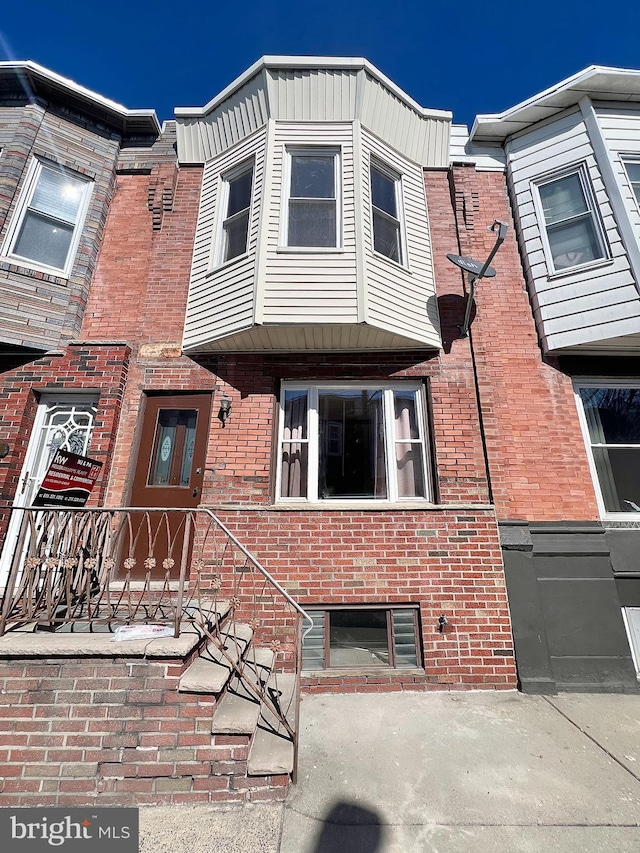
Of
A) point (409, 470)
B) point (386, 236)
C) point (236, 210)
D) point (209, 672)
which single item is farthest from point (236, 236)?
point (209, 672)

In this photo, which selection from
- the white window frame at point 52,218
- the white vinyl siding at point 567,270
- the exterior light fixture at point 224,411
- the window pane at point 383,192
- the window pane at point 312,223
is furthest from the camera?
the window pane at point 383,192

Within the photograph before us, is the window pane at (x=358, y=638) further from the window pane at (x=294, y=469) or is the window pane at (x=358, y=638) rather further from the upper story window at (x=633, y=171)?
the upper story window at (x=633, y=171)

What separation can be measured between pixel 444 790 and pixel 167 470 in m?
4.10

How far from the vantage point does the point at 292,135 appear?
5672 millimetres

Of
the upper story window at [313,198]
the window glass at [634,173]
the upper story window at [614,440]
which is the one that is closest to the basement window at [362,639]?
the upper story window at [614,440]

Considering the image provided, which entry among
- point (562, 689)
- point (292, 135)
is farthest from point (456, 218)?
point (562, 689)

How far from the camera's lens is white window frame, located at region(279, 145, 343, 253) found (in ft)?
16.8

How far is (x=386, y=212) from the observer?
19.0 feet

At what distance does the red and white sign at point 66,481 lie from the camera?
3.81m

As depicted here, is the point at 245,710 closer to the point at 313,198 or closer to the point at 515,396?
the point at 515,396

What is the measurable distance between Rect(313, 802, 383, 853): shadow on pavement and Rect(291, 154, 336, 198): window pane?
6.37 meters

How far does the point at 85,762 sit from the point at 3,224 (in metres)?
6.36

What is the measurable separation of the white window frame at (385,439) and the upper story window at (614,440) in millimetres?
2175

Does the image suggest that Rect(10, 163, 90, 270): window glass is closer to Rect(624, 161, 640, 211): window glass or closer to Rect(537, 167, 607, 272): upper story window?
Rect(537, 167, 607, 272): upper story window
